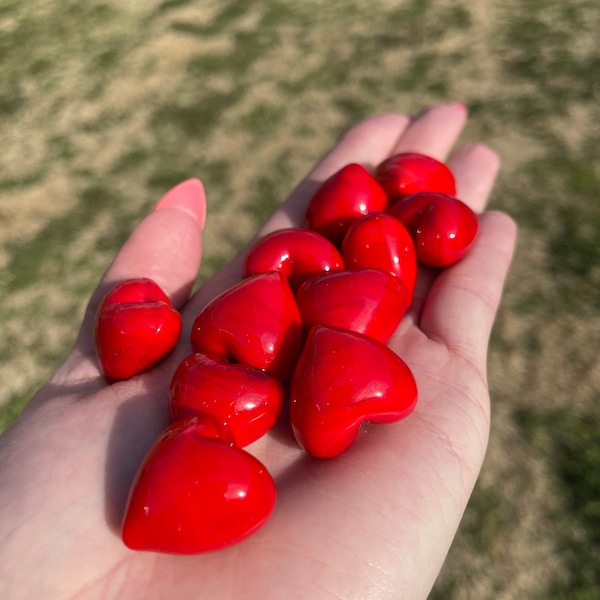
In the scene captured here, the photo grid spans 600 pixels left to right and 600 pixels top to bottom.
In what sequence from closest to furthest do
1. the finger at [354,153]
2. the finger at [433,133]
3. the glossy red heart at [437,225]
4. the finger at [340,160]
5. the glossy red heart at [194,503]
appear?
the glossy red heart at [194,503] < the glossy red heart at [437,225] < the finger at [340,160] < the finger at [354,153] < the finger at [433,133]

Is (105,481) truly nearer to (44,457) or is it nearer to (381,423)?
(44,457)

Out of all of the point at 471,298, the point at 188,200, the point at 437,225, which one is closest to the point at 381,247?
the point at 437,225

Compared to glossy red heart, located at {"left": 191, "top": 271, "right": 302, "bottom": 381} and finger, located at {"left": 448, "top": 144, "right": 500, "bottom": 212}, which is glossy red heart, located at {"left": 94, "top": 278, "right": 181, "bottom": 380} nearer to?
glossy red heart, located at {"left": 191, "top": 271, "right": 302, "bottom": 381}

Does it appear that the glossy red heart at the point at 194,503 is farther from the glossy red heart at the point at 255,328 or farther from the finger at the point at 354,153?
the finger at the point at 354,153

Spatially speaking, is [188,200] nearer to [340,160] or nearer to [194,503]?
[340,160]

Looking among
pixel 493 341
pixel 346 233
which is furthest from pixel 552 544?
pixel 346 233

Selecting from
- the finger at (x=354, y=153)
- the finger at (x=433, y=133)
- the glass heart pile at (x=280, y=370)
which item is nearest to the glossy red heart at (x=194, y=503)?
the glass heart pile at (x=280, y=370)
